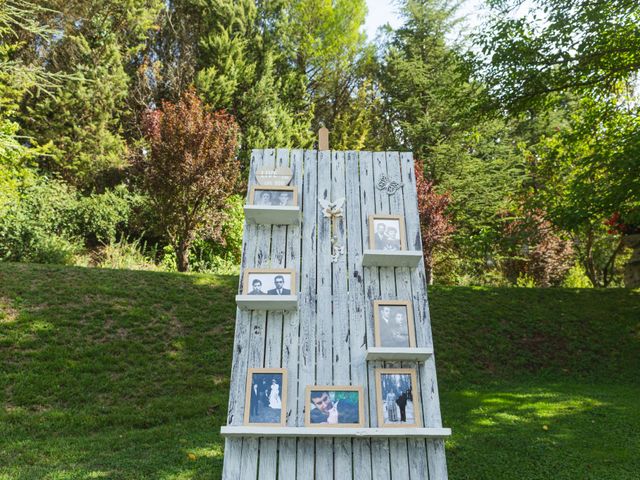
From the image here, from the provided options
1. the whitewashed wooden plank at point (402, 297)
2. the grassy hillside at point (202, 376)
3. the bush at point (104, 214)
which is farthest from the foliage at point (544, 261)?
the whitewashed wooden plank at point (402, 297)

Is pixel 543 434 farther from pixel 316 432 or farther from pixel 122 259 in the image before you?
pixel 122 259

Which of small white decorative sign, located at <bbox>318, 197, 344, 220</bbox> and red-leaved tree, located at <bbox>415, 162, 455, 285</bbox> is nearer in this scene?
small white decorative sign, located at <bbox>318, 197, 344, 220</bbox>

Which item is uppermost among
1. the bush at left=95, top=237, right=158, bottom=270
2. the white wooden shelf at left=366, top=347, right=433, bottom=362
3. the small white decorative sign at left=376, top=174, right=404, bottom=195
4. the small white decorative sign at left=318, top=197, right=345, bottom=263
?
the bush at left=95, top=237, right=158, bottom=270

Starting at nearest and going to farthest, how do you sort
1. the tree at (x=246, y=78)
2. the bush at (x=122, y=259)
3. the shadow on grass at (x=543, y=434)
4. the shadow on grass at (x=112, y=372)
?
the shadow on grass at (x=543, y=434) < the shadow on grass at (x=112, y=372) < the bush at (x=122, y=259) < the tree at (x=246, y=78)

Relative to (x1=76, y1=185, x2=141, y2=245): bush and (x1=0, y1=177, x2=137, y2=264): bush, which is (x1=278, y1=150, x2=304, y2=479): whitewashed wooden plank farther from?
(x1=76, y1=185, x2=141, y2=245): bush

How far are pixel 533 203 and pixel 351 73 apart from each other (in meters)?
12.1

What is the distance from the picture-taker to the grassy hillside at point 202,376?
169 inches

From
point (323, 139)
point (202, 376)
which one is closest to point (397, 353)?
point (323, 139)

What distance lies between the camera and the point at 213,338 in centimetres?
758

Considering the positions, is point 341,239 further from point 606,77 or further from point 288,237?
point 606,77

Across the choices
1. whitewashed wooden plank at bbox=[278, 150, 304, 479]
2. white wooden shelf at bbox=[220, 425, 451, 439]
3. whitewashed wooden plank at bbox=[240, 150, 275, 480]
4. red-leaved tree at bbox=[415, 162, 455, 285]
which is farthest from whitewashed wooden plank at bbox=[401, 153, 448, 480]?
red-leaved tree at bbox=[415, 162, 455, 285]

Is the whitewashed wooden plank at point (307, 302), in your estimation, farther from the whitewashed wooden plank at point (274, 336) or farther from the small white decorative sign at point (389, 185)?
the small white decorative sign at point (389, 185)

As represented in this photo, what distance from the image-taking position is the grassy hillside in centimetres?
429

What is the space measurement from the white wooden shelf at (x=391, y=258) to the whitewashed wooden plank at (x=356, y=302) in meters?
0.10
